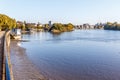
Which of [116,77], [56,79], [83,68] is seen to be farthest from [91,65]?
[56,79]

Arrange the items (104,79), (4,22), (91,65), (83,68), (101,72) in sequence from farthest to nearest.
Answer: (4,22)
(91,65)
(83,68)
(101,72)
(104,79)

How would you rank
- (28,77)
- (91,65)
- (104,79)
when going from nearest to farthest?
(28,77) < (104,79) < (91,65)

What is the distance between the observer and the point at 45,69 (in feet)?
76.6

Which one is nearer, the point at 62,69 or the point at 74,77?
the point at 74,77

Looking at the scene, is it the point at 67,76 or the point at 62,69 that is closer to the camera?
the point at 67,76

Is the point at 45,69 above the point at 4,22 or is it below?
below

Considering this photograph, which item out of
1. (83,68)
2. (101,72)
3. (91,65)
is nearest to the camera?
(101,72)

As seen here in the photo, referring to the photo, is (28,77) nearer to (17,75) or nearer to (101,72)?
(17,75)

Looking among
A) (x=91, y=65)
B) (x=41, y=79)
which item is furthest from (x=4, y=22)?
(x=41, y=79)

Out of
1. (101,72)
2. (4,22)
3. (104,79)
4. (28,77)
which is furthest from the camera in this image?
(4,22)

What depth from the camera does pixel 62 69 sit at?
76.9ft

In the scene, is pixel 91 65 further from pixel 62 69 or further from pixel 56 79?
pixel 56 79

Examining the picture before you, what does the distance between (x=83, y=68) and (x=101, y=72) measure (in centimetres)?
279

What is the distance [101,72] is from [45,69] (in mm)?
6055
